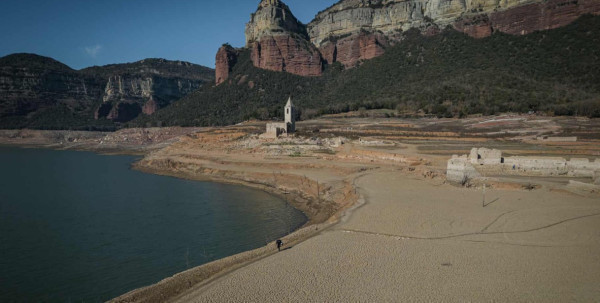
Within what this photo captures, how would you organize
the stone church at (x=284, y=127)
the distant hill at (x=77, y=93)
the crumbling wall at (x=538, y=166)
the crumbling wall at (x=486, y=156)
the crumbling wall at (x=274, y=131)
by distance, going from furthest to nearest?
the distant hill at (x=77, y=93), the stone church at (x=284, y=127), the crumbling wall at (x=274, y=131), the crumbling wall at (x=486, y=156), the crumbling wall at (x=538, y=166)

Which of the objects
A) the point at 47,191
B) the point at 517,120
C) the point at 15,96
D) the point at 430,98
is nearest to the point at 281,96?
the point at 430,98

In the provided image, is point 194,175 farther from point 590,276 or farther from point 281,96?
point 281,96

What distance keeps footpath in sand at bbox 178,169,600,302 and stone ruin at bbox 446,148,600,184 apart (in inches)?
198

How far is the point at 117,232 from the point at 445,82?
68.2 metres

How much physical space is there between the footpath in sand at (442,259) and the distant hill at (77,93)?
132m

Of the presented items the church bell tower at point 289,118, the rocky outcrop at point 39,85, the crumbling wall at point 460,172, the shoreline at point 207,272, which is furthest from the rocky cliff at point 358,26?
the shoreline at point 207,272

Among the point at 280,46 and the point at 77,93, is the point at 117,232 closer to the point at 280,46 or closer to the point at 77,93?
the point at 280,46

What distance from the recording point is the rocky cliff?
83125 millimetres

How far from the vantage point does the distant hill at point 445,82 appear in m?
61.7

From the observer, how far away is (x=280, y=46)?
108m

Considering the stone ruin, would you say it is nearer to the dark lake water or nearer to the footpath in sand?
the footpath in sand

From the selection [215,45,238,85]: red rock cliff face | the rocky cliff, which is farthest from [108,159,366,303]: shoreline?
[215,45,238,85]: red rock cliff face

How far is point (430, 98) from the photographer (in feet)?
225

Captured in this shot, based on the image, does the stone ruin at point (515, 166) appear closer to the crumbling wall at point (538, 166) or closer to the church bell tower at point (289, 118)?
the crumbling wall at point (538, 166)
